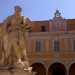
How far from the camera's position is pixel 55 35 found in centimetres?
3500

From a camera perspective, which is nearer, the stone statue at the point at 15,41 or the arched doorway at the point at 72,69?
the stone statue at the point at 15,41

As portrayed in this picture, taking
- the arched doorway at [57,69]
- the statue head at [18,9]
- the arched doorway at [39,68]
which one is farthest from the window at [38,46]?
the statue head at [18,9]

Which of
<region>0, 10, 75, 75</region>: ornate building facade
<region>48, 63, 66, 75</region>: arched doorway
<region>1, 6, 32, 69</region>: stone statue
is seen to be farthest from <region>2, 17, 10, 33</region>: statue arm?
<region>48, 63, 66, 75</region>: arched doorway

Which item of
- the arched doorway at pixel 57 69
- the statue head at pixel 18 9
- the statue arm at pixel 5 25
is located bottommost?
the arched doorway at pixel 57 69

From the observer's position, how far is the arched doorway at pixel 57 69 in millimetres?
35938

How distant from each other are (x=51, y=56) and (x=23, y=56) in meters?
26.0

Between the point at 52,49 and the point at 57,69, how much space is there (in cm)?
395

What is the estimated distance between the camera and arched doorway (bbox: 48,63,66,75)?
35938 mm

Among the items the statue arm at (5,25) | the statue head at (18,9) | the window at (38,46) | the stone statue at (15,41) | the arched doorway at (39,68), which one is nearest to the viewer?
the stone statue at (15,41)

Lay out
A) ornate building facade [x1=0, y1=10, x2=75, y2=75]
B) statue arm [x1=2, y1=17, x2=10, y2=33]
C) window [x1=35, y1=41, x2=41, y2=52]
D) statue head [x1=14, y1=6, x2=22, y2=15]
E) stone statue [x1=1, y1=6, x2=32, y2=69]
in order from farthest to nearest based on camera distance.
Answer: window [x1=35, y1=41, x2=41, y2=52], ornate building facade [x1=0, y1=10, x2=75, y2=75], statue head [x1=14, y1=6, x2=22, y2=15], statue arm [x1=2, y1=17, x2=10, y2=33], stone statue [x1=1, y1=6, x2=32, y2=69]

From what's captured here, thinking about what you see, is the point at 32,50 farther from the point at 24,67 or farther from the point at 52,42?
the point at 24,67

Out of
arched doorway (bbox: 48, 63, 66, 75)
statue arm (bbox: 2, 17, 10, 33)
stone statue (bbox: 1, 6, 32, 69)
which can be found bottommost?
arched doorway (bbox: 48, 63, 66, 75)

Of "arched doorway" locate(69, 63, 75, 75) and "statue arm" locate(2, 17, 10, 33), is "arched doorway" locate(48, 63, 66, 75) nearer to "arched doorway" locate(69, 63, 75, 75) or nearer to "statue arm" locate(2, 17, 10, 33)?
"arched doorway" locate(69, 63, 75, 75)

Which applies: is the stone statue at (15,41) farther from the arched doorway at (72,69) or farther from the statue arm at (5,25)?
the arched doorway at (72,69)
